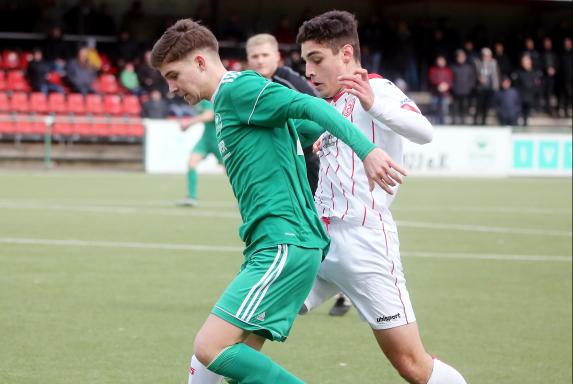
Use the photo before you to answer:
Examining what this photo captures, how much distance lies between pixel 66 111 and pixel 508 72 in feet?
43.5

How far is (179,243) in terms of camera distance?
1332 cm

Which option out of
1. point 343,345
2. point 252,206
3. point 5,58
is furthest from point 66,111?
point 252,206

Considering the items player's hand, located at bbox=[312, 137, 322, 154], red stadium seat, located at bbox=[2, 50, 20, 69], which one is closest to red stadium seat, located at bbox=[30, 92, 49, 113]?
red stadium seat, located at bbox=[2, 50, 20, 69]

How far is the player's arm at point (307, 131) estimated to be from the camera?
5.11m

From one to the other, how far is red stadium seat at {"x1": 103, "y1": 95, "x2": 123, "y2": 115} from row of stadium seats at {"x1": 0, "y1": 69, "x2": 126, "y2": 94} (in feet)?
2.63

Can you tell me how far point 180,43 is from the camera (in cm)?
473

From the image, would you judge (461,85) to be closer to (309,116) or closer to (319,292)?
(319,292)

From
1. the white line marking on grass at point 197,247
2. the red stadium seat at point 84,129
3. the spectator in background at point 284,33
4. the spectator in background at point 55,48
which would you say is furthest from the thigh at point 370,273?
the spectator in background at point 284,33

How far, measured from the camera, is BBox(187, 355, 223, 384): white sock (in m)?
4.73

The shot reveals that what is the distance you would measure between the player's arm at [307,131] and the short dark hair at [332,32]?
464mm

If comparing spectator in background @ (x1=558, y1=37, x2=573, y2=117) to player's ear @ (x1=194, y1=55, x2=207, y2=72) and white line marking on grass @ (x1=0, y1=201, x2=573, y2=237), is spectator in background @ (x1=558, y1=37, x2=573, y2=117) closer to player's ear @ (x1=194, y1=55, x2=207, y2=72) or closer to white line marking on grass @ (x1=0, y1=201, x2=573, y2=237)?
white line marking on grass @ (x1=0, y1=201, x2=573, y2=237)

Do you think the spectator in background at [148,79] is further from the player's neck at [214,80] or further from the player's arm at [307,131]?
the player's neck at [214,80]

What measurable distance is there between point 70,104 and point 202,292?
816 inches

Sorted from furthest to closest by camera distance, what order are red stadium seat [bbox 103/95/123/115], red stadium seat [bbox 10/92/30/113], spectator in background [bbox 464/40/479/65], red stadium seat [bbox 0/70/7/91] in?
spectator in background [bbox 464/40/479/65]
red stadium seat [bbox 103/95/123/115]
red stadium seat [bbox 0/70/7/91]
red stadium seat [bbox 10/92/30/113]
